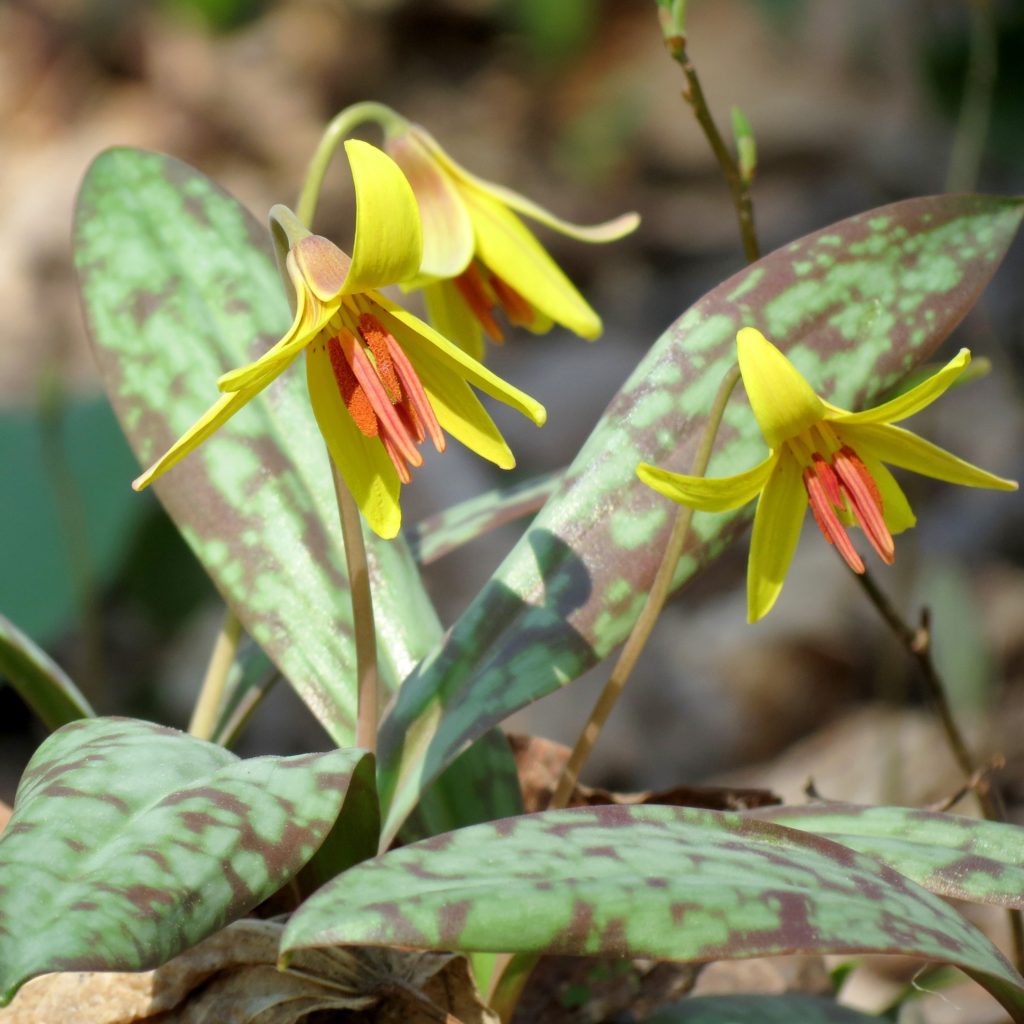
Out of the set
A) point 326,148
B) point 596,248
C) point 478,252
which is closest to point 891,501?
point 478,252

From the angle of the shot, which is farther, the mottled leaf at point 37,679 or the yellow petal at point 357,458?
the mottled leaf at point 37,679

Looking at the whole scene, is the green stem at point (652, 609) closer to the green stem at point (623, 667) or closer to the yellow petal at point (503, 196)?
the green stem at point (623, 667)

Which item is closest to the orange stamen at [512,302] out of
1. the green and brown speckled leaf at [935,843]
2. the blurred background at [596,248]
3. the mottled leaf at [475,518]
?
the mottled leaf at [475,518]

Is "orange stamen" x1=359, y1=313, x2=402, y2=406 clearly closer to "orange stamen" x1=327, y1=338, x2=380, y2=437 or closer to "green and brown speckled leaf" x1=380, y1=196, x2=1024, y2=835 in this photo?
"orange stamen" x1=327, y1=338, x2=380, y2=437

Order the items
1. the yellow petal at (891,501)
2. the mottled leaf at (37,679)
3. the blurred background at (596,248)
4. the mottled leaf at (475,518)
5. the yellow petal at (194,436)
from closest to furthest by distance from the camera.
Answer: the yellow petal at (194,436) < the yellow petal at (891,501) < the mottled leaf at (37,679) < the mottled leaf at (475,518) < the blurred background at (596,248)

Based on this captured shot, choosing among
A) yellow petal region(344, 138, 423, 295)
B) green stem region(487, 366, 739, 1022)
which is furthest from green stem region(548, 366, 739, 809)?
yellow petal region(344, 138, 423, 295)

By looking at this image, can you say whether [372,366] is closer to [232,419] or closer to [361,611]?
[361,611]
